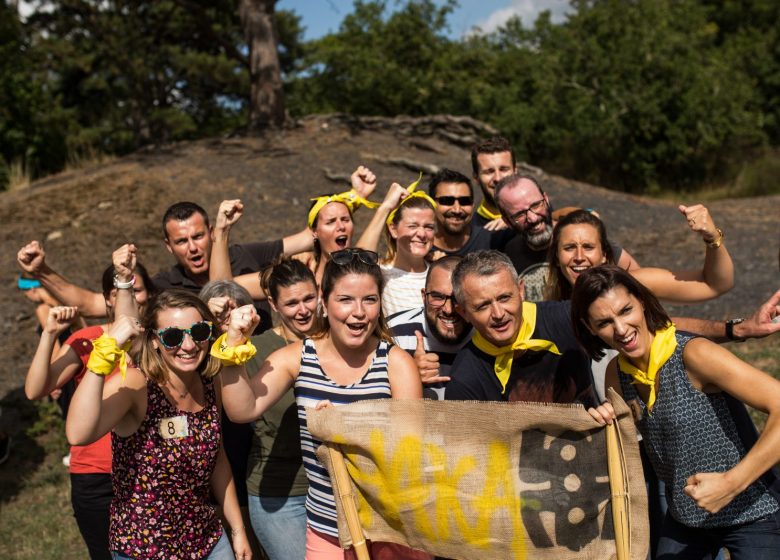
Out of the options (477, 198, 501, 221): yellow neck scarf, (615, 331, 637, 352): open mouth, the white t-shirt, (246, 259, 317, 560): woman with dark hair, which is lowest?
(246, 259, 317, 560): woman with dark hair

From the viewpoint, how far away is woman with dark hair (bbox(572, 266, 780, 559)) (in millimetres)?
2746

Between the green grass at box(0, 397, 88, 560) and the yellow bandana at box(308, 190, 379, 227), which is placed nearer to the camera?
the yellow bandana at box(308, 190, 379, 227)

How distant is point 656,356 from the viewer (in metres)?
2.99

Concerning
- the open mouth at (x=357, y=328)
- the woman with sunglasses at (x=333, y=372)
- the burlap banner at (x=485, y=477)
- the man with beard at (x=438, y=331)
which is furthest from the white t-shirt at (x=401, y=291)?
the burlap banner at (x=485, y=477)

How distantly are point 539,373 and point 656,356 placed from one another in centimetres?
55

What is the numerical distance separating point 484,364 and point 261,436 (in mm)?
1125

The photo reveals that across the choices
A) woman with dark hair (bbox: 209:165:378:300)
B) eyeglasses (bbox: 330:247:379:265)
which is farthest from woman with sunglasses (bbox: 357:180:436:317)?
eyeglasses (bbox: 330:247:379:265)

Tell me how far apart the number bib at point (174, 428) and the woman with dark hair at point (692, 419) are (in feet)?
5.38

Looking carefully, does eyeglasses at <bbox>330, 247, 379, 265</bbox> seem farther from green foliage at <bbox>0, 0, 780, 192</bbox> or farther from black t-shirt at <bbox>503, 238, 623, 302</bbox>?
green foliage at <bbox>0, 0, 780, 192</bbox>

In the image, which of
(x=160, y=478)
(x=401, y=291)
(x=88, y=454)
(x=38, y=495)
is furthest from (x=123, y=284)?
(x=38, y=495)

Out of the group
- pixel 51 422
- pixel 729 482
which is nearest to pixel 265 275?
pixel 729 482

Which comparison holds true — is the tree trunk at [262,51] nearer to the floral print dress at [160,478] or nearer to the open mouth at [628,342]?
the floral print dress at [160,478]

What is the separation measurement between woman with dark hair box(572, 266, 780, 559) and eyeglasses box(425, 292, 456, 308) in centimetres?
68

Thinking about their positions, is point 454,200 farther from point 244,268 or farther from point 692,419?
point 692,419
